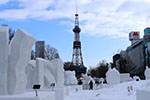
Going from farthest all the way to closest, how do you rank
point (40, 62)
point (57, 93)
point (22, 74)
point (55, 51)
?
point (55, 51) < point (40, 62) < point (57, 93) < point (22, 74)

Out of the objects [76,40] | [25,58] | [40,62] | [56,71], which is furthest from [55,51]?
[76,40]

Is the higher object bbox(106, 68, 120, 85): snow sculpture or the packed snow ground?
bbox(106, 68, 120, 85): snow sculpture

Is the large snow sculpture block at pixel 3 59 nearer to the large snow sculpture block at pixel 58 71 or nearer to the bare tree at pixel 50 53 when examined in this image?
the large snow sculpture block at pixel 58 71

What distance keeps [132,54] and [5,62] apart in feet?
214

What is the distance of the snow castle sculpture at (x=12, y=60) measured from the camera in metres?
8.02

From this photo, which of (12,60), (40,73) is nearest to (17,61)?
(12,60)

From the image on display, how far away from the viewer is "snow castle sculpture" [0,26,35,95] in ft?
26.3

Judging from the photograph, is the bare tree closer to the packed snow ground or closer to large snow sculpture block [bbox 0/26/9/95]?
the packed snow ground

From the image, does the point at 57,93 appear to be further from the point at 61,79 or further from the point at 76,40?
the point at 76,40

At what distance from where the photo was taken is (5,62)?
8.08 m

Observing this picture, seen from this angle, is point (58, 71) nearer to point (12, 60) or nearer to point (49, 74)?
point (49, 74)

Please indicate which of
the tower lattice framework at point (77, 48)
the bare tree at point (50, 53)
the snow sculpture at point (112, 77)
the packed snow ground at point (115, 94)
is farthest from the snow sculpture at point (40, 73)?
the tower lattice framework at point (77, 48)

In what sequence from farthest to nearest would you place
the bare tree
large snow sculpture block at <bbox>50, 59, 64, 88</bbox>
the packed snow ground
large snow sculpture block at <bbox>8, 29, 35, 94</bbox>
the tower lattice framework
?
the tower lattice framework
the bare tree
large snow sculpture block at <bbox>50, 59, 64, 88</bbox>
the packed snow ground
large snow sculpture block at <bbox>8, 29, 35, 94</bbox>

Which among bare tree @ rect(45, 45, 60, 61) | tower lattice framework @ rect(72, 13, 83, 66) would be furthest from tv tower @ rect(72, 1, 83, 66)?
bare tree @ rect(45, 45, 60, 61)
